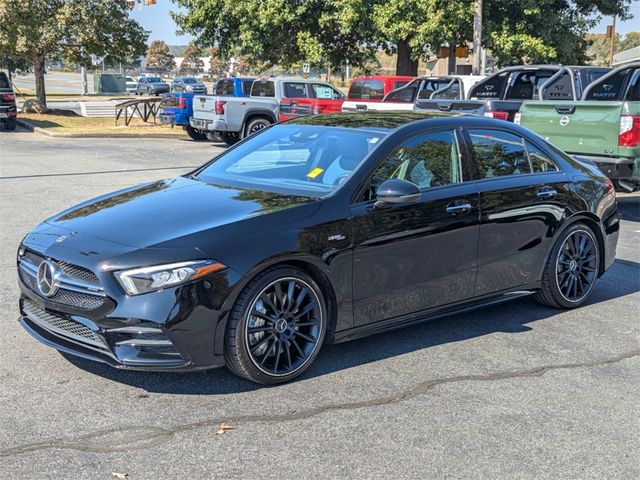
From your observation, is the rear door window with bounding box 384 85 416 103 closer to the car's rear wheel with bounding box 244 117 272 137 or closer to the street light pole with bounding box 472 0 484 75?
the car's rear wheel with bounding box 244 117 272 137

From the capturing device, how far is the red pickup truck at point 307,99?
19.9 metres

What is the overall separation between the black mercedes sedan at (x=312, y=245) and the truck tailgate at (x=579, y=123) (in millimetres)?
4188

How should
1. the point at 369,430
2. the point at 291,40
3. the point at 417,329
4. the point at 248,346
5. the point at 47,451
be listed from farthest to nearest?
the point at 291,40 → the point at 417,329 → the point at 248,346 → the point at 369,430 → the point at 47,451

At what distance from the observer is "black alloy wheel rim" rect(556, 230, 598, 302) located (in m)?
6.39

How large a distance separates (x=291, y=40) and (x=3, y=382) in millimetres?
22223

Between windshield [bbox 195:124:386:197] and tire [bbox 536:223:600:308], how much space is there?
1937mm

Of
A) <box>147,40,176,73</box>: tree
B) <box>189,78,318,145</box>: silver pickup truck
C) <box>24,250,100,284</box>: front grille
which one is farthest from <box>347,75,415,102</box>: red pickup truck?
<box>147,40,176,73</box>: tree

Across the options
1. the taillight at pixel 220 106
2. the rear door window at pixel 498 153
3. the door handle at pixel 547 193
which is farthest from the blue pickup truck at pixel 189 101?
the door handle at pixel 547 193

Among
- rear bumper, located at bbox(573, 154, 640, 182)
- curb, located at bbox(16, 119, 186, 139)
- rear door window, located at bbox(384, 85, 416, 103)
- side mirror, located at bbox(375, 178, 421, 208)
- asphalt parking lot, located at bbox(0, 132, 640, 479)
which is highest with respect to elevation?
rear door window, located at bbox(384, 85, 416, 103)

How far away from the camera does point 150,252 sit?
14.0ft

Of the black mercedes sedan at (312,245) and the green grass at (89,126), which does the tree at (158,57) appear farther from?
the black mercedes sedan at (312,245)

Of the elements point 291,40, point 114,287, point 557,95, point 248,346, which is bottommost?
point 248,346

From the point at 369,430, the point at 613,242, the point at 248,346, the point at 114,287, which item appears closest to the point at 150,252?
the point at 114,287

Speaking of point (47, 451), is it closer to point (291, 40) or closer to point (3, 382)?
point (3, 382)
